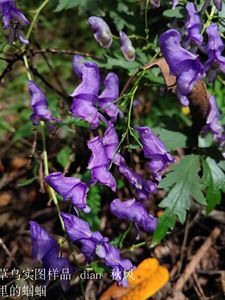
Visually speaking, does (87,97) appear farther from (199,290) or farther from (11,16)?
(199,290)

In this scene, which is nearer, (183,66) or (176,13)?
(183,66)

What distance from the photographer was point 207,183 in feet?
5.17

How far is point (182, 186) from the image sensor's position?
1.54 metres

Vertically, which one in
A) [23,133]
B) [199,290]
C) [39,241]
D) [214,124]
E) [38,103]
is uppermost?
[38,103]

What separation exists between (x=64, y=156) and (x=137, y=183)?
2.48 feet

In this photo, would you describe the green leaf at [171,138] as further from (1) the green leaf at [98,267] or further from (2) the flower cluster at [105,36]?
(1) the green leaf at [98,267]

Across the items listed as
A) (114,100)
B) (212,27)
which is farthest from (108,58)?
(212,27)

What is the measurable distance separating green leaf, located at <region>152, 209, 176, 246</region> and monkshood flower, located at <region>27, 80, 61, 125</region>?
0.44 m

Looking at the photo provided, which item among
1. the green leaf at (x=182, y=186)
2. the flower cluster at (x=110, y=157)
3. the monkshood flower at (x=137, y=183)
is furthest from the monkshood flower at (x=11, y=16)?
the green leaf at (x=182, y=186)

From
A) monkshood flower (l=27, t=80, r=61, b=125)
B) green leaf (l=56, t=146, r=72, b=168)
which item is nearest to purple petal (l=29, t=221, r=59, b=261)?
monkshood flower (l=27, t=80, r=61, b=125)

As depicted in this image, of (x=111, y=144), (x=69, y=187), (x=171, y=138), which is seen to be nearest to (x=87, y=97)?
(x=111, y=144)

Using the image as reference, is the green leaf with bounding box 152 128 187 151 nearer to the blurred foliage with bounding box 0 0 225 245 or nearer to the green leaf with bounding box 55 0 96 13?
the blurred foliage with bounding box 0 0 225 245

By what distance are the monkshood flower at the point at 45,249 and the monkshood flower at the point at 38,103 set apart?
1.11 feet

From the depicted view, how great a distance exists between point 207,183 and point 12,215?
92 centimetres
